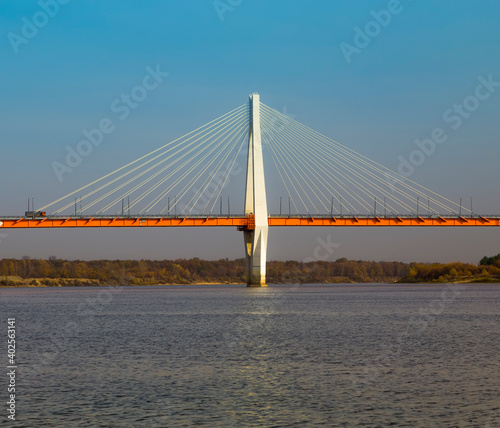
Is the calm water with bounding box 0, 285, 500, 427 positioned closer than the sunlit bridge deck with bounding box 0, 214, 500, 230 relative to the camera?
Yes

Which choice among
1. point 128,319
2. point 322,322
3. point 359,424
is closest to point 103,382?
point 359,424

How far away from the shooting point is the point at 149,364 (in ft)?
84.6

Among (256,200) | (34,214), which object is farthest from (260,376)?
(34,214)

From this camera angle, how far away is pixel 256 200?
90.1 metres

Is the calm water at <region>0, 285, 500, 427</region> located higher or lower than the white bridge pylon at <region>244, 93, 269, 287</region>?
lower

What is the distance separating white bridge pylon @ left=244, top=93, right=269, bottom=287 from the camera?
8969 cm

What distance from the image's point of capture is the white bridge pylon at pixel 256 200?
8969 centimetres

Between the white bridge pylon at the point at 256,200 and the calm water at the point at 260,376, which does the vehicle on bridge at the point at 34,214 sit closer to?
the white bridge pylon at the point at 256,200

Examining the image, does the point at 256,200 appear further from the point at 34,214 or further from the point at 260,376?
the point at 260,376

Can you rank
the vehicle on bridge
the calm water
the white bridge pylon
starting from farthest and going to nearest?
the vehicle on bridge < the white bridge pylon < the calm water

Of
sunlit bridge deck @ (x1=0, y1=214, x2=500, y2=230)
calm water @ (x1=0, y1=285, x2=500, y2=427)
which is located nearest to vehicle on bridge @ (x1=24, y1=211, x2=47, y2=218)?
sunlit bridge deck @ (x1=0, y1=214, x2=500, y2=230)

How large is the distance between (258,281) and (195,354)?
71.9 meters

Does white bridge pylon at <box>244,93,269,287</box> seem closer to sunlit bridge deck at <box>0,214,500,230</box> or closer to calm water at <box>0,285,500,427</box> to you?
sunlit bridge deck at <box>0,214,500,230</box>

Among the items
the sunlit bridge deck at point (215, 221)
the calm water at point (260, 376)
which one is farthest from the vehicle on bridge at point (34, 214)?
the calm water at point (260, 376)
